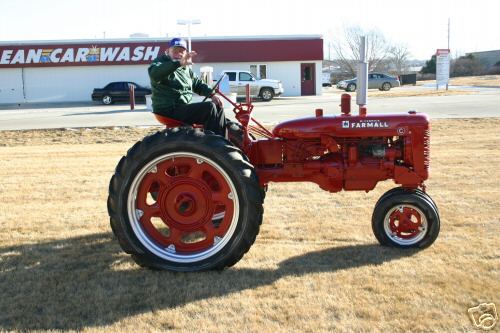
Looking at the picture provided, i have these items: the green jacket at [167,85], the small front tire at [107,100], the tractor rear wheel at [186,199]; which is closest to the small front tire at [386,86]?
the small front tire at [107,100]

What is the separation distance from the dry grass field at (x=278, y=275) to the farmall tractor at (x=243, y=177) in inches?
8.7

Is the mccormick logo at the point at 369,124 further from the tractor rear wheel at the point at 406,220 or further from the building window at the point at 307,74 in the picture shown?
the building window at the point at 307,74

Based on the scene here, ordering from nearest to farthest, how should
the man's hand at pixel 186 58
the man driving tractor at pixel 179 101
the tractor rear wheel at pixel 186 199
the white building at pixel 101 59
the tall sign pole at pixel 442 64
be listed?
the tractor rear wheel at pixel 186 199, the man's hand at pixel 186 58, the man driving tractor at pixel 179 101, the tall sign pole at pixel 442 64, the white building at pixel 101 59

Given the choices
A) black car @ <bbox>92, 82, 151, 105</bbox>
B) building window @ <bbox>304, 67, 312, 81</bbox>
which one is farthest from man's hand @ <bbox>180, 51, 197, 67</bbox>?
building window @ <bbox>304, 67, 312, 81</bbox>

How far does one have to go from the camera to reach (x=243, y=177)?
4.16 metres

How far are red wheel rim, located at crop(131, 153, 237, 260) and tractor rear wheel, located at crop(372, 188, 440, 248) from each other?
1.39 metres

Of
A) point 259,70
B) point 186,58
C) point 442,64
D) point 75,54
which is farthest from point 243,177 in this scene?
point 75,54

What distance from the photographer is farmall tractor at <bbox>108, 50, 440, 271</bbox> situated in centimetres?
420

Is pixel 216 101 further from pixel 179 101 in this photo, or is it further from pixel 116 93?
pixel 116 93

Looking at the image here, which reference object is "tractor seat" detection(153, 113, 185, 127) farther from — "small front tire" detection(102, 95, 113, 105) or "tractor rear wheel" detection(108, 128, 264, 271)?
"small front tire" detection(102, 95, 113, 105)

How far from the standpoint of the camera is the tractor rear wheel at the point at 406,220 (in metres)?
4.65

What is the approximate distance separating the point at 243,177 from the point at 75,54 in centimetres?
3569

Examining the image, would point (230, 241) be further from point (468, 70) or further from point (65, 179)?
point (468, 70)

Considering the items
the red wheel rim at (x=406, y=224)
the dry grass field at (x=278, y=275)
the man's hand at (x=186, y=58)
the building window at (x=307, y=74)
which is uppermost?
the building window at (x=307, y=74)
